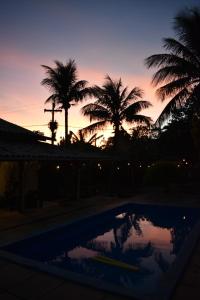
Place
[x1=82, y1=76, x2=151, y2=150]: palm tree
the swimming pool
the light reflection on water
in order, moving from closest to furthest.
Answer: the swimming pool → the light reflection on water → [x1=82, y1=76, x2=151, y2=150]: palm tree


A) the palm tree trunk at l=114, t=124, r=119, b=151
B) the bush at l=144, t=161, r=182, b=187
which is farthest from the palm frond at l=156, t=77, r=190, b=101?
the palm tree trunk at l=114, t=124, r=119, b=151

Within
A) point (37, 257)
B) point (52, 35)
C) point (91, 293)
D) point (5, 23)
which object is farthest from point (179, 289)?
point (52, 35)

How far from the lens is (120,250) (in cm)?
994

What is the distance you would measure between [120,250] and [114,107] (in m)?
15.6

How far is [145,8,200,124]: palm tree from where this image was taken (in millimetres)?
17531

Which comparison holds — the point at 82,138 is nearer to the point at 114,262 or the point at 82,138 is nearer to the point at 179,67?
the point at 179,67

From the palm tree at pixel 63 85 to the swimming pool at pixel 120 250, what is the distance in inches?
568

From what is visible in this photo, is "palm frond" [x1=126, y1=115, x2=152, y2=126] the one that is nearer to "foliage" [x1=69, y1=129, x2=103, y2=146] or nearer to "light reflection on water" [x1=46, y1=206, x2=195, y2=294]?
"foliage" [x1=69, y1=129, x2=103, y2=146]

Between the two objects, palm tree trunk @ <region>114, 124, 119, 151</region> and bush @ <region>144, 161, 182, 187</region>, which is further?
palm tree trunk @ <region>114, 124, 119, 151</region>

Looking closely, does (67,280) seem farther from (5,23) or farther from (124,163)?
(124,163)

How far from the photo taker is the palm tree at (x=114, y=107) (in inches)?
938

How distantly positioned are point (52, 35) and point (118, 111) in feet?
27.1

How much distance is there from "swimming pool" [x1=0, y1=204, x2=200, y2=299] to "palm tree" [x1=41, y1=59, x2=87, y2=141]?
14.4 metres

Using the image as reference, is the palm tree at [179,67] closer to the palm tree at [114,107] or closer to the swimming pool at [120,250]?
the palm tree at [114,107]
